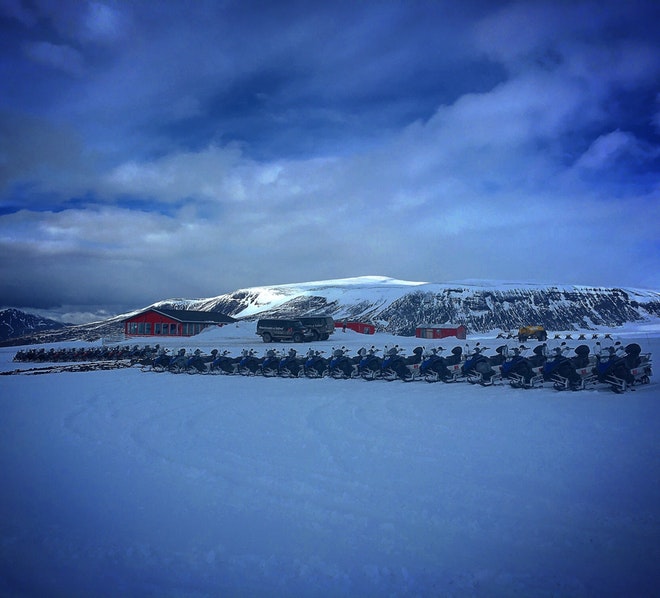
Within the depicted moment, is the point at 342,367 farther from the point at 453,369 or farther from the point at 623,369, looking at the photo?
the point at 623,369

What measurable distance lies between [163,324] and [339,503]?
197 ft

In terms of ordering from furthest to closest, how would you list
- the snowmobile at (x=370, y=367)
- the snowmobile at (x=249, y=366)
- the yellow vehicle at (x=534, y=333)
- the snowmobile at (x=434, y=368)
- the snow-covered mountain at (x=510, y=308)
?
the snow-covered mountain at (x=510, y=308) < the yellow vehicle at (x=534, y=333) < the snowmobile at (x=249, y=366) < the snowmobile at (x=370, y=367) < the snowmobile at (x=434, y=368)

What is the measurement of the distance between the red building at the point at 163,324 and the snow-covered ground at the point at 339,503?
2046 inches

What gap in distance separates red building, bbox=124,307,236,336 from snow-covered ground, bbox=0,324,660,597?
2046 inches

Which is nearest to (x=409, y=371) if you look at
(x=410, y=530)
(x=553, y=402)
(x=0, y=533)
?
(x=553, y=402)

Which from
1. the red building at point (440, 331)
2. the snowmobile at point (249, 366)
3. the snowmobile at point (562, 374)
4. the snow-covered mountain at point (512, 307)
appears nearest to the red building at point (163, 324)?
the red building at point (440, 331)

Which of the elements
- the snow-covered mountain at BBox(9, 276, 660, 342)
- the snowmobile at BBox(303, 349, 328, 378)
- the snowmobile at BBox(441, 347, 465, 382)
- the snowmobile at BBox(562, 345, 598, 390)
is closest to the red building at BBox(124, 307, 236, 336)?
the snowmobile at BBox(303, 349, 328, 378)

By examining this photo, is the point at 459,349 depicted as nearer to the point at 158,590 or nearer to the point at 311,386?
the point at 311,386

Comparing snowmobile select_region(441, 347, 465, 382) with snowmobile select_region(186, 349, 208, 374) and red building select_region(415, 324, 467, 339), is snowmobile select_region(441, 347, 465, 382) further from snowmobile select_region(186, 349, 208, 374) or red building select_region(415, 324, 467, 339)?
red building select_region(415, 324, 467, 339)

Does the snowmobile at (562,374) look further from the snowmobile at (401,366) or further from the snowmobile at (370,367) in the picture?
the snowmobile at (370,367)

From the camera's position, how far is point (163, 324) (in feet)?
202

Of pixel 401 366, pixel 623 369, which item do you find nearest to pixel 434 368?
pixel 401 366

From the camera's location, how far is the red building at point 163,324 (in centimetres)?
6141

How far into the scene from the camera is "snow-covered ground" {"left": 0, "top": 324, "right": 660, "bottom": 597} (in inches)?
164
